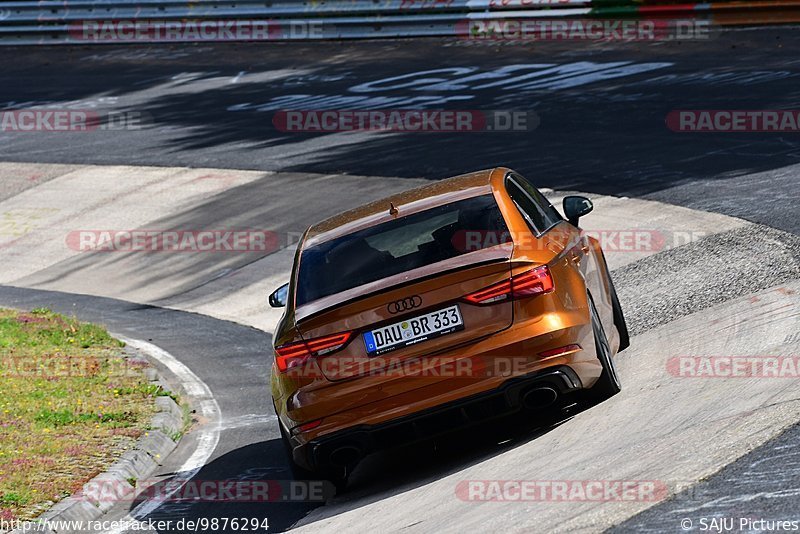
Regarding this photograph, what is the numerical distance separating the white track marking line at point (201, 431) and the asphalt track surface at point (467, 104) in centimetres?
528

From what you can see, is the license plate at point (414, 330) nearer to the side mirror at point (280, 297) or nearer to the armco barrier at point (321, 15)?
the side mirror at point (280, 297)

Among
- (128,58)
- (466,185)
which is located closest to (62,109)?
(128,58)

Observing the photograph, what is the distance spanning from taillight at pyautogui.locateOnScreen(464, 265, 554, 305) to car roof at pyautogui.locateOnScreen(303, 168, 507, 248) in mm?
918

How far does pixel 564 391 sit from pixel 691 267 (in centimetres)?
442

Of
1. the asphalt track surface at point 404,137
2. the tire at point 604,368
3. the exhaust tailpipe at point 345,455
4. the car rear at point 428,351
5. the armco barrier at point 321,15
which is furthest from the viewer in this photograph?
the armco barrier at point 321,15

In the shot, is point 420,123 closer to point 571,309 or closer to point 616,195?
point 616,195

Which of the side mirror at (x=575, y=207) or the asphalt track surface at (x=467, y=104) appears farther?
the asphalt track surface at (x=467, y=104)

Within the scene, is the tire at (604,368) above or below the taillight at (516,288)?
below

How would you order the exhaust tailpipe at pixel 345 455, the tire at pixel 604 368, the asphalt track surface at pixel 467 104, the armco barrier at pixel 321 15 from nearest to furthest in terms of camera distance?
the exhaust tailpipe at pixel 345 455 → the tire at pixel 604 368 → the asphalt track surface at pixel 467 104 → the armco barrier at pixel 321 15

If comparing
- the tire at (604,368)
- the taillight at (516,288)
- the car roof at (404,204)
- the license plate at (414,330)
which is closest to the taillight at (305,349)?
the license plate at (414,330)

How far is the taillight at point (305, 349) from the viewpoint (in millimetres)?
7004

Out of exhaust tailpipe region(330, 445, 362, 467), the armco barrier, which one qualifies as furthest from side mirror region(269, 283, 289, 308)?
the armco barrier

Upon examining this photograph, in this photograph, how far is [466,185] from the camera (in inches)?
314

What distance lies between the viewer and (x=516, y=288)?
6.98 m
